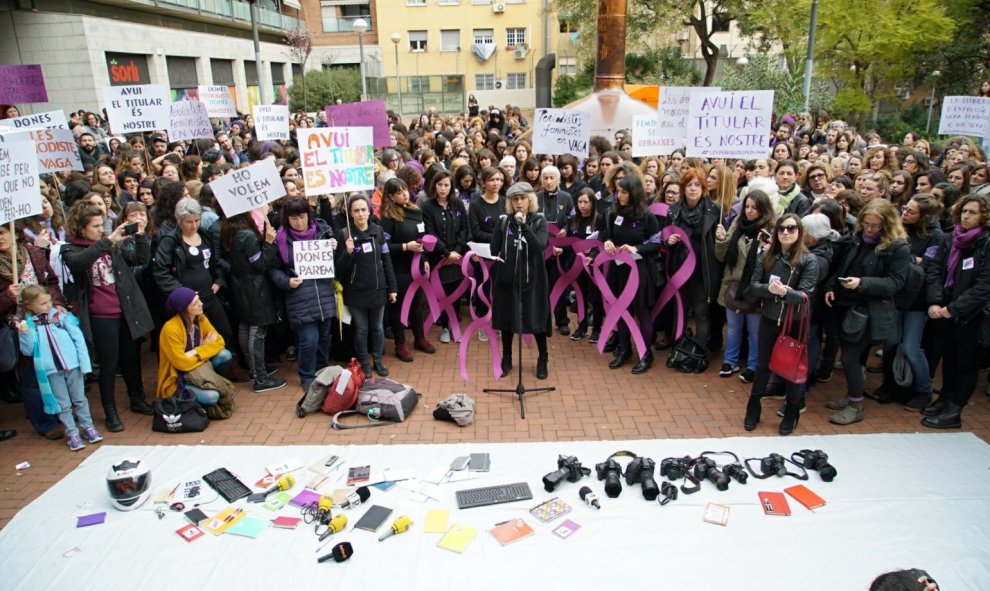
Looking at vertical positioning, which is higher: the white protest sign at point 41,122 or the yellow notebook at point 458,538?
the white protest sign at point 41,122

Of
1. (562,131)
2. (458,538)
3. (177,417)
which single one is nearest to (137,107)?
(177,417)

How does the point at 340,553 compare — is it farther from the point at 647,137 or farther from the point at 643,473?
the point at 647,137

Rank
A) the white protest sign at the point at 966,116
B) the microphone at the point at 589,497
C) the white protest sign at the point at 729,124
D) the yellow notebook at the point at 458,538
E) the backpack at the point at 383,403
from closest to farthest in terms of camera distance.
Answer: the yellow notebook at the point at 458,538
the microphone at the point at 589,497
the backpack at the point at 383,403
the white protest sign at the point at 729,124
the white protest sign at the point at 966,116

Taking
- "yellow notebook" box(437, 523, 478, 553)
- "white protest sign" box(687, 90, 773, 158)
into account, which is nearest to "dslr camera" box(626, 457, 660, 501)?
"yellow notebook" box(437, 523, 478, 553)

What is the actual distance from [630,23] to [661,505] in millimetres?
32166

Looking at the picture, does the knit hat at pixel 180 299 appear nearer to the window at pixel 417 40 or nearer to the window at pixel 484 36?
the window at pixel 484 36

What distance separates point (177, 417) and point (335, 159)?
8.95 ft

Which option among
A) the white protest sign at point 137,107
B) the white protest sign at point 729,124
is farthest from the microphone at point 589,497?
the white protest sign at point 137,107

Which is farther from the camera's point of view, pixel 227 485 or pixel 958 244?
pixel 958 244

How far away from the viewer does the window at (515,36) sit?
149ft

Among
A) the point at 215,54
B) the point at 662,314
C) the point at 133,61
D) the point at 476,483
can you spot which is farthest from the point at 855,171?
the point at 215,54

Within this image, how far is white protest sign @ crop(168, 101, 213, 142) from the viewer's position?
32.3 ft

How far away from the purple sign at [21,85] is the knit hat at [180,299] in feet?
17.0

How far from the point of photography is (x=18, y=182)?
5609mm
